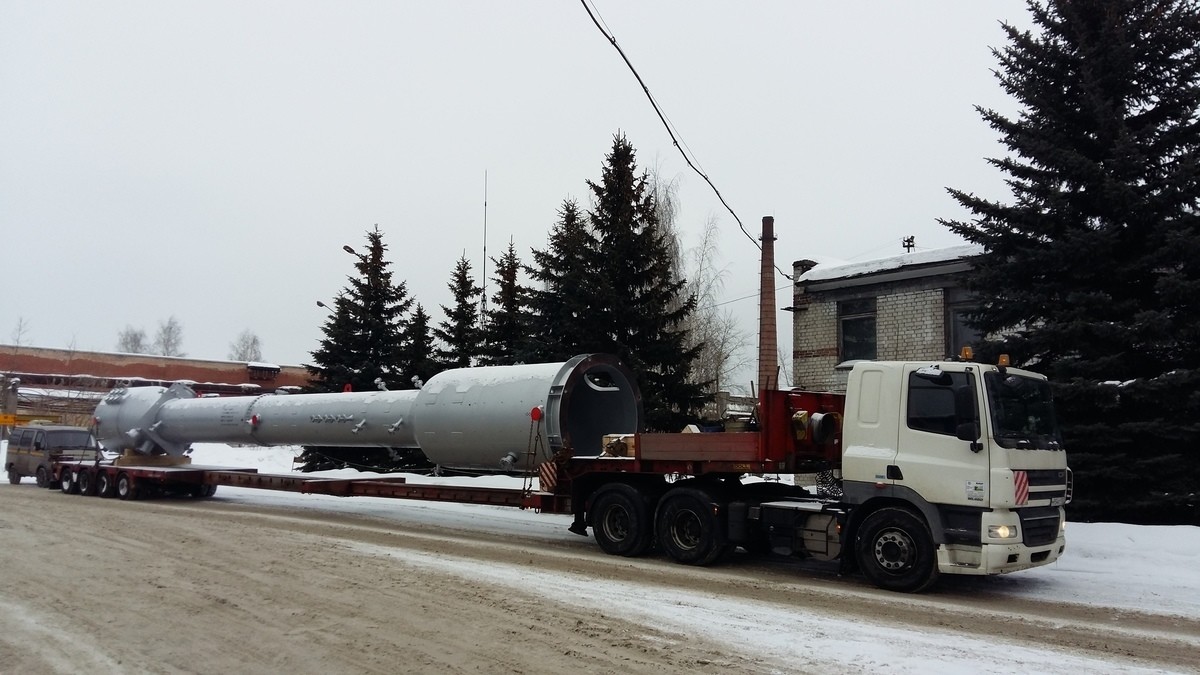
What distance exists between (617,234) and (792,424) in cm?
1073

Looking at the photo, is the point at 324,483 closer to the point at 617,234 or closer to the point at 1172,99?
the point at 617,234

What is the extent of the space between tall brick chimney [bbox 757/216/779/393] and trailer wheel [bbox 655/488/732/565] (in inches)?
500

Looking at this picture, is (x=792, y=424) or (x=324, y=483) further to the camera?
(x=324, y=483)

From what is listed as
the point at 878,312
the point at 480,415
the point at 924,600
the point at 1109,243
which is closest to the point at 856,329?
the point at 878,312

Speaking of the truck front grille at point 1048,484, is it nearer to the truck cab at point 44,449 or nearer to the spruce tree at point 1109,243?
the spruce tree at point 1109,243

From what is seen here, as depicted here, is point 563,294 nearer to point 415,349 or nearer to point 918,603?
point 415,349

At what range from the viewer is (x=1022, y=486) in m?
9.18

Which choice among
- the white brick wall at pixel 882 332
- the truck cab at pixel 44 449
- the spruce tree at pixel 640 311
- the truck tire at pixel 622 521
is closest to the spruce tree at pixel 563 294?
the spruce tree at pixel 640 311

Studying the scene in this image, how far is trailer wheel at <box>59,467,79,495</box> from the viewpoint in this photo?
2183 centimetres

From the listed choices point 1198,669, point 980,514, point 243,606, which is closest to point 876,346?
point 980,514

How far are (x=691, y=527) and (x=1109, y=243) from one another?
7.70m

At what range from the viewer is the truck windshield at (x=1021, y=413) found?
30.4 ft

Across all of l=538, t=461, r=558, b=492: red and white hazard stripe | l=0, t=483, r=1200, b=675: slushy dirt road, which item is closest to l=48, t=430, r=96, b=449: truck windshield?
l=0, t=483, r=1200, b=675: slushy dirt road

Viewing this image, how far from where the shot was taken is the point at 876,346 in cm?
1991
